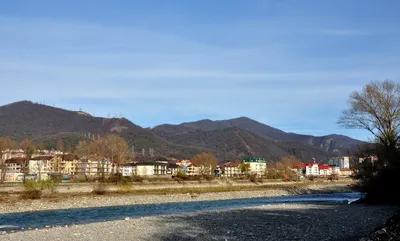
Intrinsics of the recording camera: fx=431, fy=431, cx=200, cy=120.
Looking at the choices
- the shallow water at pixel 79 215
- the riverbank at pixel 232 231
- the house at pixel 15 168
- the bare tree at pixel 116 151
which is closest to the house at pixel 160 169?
the bare tree at pixel 116 151

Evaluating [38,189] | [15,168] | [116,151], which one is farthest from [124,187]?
[15,168]

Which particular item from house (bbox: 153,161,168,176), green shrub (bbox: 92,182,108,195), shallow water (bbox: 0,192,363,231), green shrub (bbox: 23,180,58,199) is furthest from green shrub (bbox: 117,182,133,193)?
house (bbox: 153,161,168,176)

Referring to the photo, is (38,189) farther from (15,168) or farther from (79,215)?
(15,168)

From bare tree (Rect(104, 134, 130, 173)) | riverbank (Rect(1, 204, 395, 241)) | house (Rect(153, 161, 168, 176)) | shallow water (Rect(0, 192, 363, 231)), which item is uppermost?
bare tree (Rect(104, 134, 130, 173))

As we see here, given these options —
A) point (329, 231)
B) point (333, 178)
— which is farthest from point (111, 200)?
point (333, 178)

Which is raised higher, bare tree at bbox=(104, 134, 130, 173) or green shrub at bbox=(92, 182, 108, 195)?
bare tree at bbox=(104, 134, 130, 173)

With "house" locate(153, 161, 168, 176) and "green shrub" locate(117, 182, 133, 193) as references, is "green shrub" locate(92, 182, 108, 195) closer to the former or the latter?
"green shrub" locate(117, 182, 133, 193)

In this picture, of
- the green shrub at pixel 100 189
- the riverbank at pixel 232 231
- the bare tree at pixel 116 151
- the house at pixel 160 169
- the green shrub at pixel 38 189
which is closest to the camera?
the riverbank at pixel 232 231

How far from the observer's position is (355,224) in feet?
68.7

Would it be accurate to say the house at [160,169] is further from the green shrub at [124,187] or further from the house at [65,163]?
the green shrub at [124,187]

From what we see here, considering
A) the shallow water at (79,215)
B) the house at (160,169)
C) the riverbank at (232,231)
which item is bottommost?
the shallow water at (79,215)

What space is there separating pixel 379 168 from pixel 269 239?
23.3 m

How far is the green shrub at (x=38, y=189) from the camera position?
4778 centimetres

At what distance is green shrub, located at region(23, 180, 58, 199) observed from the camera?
47.8m
